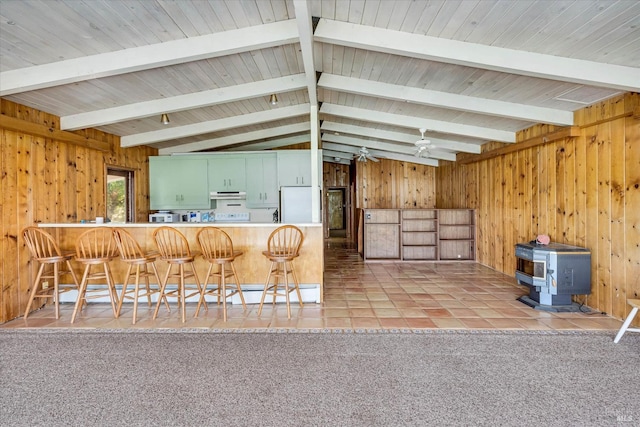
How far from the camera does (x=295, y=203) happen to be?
19.8 feet

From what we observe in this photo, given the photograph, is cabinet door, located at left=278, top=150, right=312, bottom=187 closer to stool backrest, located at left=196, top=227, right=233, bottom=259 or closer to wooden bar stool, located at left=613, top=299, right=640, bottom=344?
stool backrest, located at left=196, top=227, right=233, bottom=259

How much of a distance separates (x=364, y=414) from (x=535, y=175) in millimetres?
4073

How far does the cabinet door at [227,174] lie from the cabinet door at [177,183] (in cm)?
16

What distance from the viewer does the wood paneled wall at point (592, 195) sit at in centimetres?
294

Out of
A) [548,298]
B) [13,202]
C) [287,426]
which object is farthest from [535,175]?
[13,202]

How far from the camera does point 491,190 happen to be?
5.48 meters

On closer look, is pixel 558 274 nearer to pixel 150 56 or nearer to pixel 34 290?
pixel 150 56

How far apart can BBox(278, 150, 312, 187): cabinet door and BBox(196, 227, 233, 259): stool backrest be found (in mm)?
2736

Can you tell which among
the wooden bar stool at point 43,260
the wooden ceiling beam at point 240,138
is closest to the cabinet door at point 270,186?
the wooden ceiling beam at point 240,138

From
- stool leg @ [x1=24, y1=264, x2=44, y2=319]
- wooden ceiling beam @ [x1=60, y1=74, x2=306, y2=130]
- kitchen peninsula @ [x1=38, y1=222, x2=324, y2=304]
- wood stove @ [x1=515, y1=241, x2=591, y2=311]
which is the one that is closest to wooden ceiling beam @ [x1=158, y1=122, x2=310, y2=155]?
wooden ceiling beam @ [x1=60, y1=74, x2=306, y2=130]

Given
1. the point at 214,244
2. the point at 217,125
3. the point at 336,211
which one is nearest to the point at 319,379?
the point at 214,244

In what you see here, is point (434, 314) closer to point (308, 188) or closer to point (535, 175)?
point (535, 175)

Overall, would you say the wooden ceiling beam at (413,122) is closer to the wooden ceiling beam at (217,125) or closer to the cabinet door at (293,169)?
the wooden ceiling beam at (217,125)

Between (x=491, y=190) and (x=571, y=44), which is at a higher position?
(x=571, y=44)
